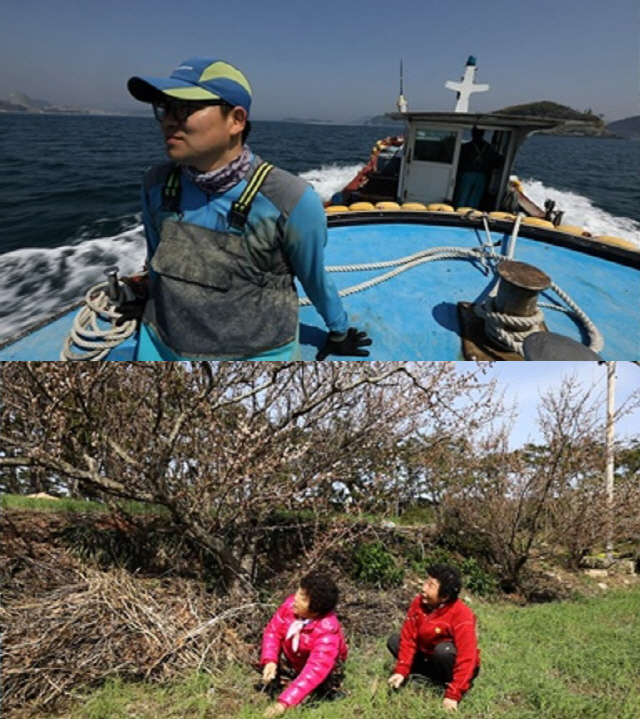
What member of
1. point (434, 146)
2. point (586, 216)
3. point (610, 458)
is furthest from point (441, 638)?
point (586, 216)

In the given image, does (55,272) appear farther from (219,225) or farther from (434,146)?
(219,225)

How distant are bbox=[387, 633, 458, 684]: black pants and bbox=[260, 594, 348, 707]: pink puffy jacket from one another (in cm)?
46

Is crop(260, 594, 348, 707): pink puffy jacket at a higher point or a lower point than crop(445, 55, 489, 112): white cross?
lower

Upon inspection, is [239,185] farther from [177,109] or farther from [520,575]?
[520,575]

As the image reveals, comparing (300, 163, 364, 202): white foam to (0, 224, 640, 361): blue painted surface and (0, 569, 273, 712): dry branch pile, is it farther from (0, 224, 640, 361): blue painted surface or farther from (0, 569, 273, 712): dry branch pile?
(0, 569, 273, 712): dry branch pile

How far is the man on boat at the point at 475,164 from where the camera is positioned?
9.65 metres

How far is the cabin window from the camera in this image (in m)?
9.49

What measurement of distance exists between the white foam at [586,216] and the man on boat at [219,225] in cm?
1486

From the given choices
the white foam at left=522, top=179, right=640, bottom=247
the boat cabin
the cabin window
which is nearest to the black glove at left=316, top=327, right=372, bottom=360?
the boat cabin

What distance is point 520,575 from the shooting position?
7633 millimetres

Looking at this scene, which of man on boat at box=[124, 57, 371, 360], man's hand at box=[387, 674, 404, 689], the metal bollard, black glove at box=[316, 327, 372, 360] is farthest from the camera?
the metal bollard

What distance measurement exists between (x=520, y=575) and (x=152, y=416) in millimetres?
6391

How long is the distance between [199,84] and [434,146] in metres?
8.80

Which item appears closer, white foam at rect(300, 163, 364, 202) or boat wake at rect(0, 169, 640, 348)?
boat wake at rect(0, 169, 640, 348)
